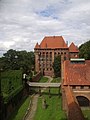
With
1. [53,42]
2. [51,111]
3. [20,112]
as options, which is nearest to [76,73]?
[51,111]

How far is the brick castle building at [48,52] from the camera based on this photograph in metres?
92.2

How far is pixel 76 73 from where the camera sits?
142 feet

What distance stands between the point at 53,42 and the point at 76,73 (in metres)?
51.1

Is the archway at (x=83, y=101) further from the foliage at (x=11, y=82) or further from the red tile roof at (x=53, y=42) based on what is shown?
the red tile roof at (x=53, y=42)

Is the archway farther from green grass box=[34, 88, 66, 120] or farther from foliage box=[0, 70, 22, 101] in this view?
foliage box=[0, 70, 22, 101]

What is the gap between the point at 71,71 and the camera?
4388 cm

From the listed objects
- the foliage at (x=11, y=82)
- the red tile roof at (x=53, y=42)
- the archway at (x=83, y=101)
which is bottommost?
the archway at (x=83, y=101)

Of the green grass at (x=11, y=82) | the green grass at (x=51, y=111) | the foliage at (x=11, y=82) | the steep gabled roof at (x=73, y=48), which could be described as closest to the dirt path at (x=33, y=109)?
the green grass at (x=51, y=111)

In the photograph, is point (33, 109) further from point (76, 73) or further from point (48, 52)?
point (48, 52)

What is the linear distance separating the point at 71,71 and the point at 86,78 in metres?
3.02

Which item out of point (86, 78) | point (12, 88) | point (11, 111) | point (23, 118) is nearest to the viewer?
point (23, 118)

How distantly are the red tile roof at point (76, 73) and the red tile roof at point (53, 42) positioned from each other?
46625 mm

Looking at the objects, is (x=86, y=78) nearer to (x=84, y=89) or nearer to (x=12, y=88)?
(x=84, y=89)

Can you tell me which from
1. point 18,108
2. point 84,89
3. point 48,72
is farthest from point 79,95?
point 48,72
